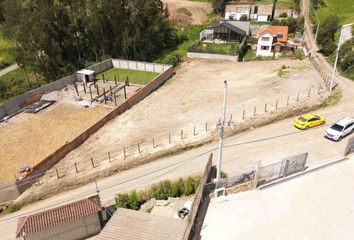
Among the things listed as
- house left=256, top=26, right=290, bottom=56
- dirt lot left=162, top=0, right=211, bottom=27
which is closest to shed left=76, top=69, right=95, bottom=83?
house left=256, top=26, right=290, bottom=56

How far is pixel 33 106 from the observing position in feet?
124

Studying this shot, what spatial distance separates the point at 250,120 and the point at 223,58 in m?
24.0

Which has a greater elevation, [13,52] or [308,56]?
[13,52]

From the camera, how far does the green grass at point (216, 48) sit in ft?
171

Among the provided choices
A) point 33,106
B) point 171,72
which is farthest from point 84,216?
point 171,72

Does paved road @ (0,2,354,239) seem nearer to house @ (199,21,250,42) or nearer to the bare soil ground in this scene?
the bare soil ground

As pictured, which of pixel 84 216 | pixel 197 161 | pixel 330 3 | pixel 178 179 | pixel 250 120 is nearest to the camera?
pixel 84 216

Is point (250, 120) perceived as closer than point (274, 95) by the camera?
Yes

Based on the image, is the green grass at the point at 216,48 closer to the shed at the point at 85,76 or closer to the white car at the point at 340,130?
the shed at the point at 85,76

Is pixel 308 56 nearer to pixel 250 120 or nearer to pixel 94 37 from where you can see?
pixel 250 120

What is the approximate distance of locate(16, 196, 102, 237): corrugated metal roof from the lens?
17.9 meters

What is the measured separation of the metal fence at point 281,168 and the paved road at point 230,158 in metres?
2.71

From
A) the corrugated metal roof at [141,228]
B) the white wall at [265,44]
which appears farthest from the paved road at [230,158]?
the white wall at [265,44]

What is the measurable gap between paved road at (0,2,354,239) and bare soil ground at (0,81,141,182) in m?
6.09
